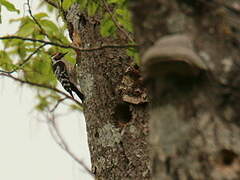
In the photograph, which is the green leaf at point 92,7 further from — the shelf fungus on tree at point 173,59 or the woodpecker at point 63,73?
the woodpecker at point 63,73

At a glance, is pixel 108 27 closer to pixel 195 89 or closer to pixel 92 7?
pixel 92 7

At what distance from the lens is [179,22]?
5.52ft

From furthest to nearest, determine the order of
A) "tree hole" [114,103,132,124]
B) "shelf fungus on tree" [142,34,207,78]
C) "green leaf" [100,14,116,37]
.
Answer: "tree hole" [114,103,132,124] → "green leaf" [100,14,116,37] → "shelf fungus on tree" [142,34,207,78]

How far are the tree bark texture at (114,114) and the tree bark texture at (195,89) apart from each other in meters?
1.82

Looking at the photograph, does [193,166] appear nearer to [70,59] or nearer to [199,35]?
[199,35]

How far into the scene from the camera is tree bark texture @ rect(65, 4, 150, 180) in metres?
3.64

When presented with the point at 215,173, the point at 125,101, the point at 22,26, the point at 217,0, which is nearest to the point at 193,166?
the point at 215,173

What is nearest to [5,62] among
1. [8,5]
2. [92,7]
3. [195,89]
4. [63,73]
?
[8,5]

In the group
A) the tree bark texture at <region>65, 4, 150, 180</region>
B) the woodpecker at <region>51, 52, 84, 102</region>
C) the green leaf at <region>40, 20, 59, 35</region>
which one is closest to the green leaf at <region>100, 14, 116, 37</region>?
the tree bark texture at <region>65, 4, 150, 180</region>

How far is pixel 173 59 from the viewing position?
5.15ft

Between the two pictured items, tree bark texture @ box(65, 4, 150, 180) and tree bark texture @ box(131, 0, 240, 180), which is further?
tree bark texture @ box(65, 4, 150, 180)

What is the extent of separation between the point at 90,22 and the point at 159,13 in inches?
96.7

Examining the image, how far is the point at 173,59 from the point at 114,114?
223cm

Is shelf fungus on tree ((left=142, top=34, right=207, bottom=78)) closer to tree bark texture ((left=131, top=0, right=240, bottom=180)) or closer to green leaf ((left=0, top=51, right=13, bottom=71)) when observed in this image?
tree bark texture ((left=131, top=0, right=240, bottom=180))
